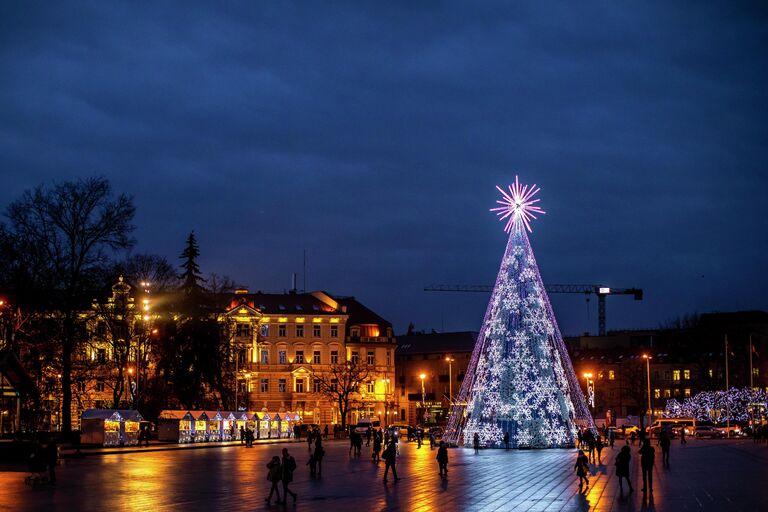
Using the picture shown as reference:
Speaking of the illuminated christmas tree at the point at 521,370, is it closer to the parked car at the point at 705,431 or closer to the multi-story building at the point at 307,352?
the parked car at the point at 705,431

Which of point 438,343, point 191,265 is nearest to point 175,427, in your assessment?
point 191,265

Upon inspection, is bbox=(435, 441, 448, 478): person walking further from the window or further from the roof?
the roof

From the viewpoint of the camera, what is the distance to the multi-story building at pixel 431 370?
135125mm

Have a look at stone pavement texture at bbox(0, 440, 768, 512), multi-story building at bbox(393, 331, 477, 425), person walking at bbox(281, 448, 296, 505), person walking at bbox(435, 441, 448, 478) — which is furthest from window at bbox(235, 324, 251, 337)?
person walking at bbox(281, 448, 296, 505)

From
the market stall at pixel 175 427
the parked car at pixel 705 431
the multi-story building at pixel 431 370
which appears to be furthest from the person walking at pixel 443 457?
the multi-story building at pixel 431 370

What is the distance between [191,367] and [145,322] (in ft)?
28.1

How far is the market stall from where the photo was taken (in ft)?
248

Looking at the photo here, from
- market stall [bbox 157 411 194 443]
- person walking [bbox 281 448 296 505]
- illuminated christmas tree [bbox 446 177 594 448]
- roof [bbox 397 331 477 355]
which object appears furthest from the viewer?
roof [bbox 397 331 477 355]

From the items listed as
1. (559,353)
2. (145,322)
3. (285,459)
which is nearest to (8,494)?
(285,459)

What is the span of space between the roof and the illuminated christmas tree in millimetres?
77232

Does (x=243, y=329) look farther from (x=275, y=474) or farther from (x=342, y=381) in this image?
(x=275, y=474)

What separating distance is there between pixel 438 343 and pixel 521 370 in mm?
85169

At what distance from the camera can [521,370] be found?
59.0m

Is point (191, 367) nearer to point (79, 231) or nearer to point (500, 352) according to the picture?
point (79, 231)
